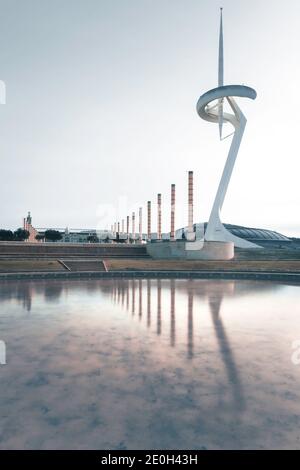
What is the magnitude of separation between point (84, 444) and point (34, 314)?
27.5 ft

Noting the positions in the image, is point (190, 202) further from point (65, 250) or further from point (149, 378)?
point (149, 378)

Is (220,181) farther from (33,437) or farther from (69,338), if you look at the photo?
(33,437)

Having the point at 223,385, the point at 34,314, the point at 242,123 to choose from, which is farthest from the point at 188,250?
the point at 223,385

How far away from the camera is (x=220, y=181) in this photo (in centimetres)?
4262

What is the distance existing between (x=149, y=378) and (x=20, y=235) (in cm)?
5625

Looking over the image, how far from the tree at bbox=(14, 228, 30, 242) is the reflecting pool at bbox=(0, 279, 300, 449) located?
157 ft

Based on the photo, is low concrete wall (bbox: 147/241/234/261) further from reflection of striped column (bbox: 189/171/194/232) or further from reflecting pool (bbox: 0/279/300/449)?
reflecting pool (bbox: 0/279/300/449)

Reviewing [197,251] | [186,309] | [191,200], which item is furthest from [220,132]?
[186,309]

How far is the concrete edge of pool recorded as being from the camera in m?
23.2

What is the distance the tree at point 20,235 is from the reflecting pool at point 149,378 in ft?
157

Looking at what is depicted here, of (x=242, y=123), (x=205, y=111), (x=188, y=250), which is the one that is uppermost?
(x=205, y=111)

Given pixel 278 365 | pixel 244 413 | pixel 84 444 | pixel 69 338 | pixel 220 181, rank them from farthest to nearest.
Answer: pixel 220 181 → pixel 69 338 → pixel 278 365 → pixel 244 413 → pixel 84 444

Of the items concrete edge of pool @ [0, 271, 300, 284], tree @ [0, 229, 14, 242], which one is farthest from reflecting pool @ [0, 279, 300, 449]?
tree @ [0, 229, 14, 242]

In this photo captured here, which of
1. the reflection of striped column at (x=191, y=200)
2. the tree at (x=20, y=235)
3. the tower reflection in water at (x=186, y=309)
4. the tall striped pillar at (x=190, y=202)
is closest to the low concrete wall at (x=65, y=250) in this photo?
the tall striped pillar at (x=190, y=202)
